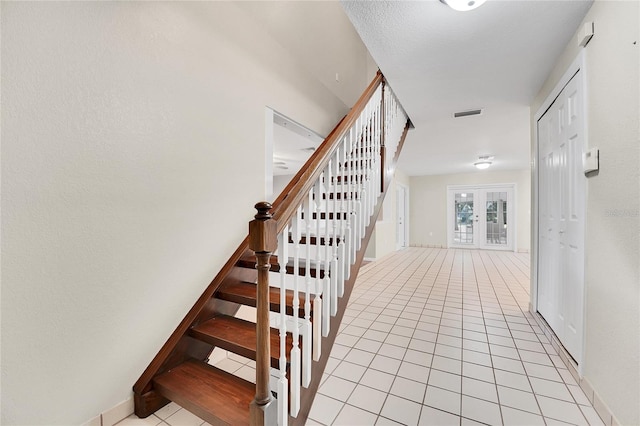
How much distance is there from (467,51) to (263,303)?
238 centimetres

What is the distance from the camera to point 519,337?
245 cm

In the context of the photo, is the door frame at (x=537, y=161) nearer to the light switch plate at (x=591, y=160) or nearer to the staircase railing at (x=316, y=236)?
the light switch plate at (x=591, y=160)

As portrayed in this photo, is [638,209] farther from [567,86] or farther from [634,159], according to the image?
[567,86]

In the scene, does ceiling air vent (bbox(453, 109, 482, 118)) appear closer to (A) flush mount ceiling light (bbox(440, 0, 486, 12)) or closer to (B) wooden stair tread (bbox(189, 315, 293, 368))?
(A) flush mount ceiling light (bbox(440, 0, 486, 12))

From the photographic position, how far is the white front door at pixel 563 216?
5.86 feet

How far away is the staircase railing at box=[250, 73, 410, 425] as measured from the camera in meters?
1.10

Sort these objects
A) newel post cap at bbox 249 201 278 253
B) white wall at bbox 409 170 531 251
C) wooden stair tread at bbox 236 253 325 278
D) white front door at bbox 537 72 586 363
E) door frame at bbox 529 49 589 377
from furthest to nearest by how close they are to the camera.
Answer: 1. white wall at bbox 409 170 531 251
2. wooden stair tread at bbox 236 253 325 278
3. white front door at bbox 537 72 586 363
4. door frame at bbox 529 49 589 377
5. newel post cap at bbox 249 201 278 253

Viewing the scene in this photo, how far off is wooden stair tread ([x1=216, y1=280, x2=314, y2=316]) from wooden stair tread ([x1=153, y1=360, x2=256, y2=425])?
43cm

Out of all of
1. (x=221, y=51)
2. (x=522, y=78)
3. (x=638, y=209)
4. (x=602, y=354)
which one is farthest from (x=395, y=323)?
(x=221, y=51)

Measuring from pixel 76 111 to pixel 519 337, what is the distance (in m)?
3.63

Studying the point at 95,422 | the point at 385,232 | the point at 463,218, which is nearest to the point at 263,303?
the point at 95,422

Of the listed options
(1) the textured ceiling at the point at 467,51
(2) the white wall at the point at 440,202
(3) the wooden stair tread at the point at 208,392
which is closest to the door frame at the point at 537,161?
(1) the textured ceiling at the point at 467,51

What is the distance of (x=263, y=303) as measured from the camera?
3.57 feet

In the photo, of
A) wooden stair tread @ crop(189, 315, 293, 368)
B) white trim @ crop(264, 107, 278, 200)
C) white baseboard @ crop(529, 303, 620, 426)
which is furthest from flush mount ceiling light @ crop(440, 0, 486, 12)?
white baseboard @ crop(529, 303, 620, 426)
